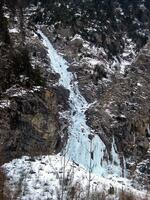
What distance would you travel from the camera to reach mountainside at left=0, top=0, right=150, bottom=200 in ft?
110

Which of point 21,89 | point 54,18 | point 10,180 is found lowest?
point 10,180

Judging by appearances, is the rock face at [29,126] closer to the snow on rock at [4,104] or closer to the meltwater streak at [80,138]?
the snow on rock at [4,104]

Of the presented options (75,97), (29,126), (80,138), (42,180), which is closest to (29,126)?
(29,126)

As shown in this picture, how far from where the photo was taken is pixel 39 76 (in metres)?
44.5

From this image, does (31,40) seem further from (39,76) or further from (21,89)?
(21,89)

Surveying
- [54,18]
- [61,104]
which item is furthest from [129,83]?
[54,18]

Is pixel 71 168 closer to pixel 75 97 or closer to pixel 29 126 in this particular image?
pixel 29 126

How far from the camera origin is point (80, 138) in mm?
44438

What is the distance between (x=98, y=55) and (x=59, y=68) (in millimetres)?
6410

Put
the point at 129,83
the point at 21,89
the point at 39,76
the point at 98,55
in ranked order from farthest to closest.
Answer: the point at 98,55 < the point at 129,83 < the point at 39,76 < the point at 21,89

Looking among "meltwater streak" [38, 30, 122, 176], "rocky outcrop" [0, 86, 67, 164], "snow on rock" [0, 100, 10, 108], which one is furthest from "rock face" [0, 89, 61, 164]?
"meltwater streak" [38, 30, 122, 176]

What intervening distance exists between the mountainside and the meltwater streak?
10 cm

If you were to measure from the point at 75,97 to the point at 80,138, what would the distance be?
258 inches

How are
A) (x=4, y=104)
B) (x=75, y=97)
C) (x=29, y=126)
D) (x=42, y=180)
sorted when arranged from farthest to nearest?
(x=75, y=97) < (x=29, y=126) < (x=4, y=104) < (x=42, y=180)
